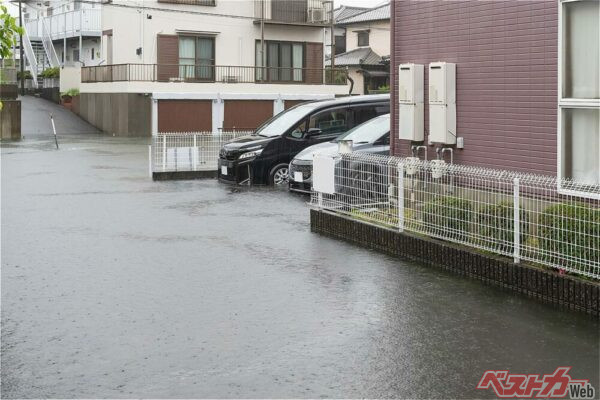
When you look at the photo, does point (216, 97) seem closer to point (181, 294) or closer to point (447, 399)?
point (181, 294)

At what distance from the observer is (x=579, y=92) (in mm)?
9320

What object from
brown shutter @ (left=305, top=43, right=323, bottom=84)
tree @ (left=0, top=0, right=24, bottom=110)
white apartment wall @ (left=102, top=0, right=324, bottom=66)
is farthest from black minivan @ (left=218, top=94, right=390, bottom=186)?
brown shutter @ (left=305, top=43, right=323, bottom=84)

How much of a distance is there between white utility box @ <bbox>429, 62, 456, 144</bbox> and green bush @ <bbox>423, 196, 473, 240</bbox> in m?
2.04

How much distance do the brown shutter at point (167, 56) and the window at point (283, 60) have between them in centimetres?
443

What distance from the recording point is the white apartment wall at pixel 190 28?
3894cm

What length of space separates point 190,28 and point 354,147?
26607mm

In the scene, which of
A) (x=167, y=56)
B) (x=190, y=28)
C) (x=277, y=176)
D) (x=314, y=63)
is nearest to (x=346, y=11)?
(x=314, y=63)

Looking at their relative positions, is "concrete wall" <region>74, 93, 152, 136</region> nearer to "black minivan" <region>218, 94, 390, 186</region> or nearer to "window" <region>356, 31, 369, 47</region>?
"black minivan" <region>218, 94, 390, 186</region>

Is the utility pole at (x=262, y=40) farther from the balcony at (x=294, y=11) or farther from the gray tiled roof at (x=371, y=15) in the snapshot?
the gray tiled roof at (x=371, y=15)

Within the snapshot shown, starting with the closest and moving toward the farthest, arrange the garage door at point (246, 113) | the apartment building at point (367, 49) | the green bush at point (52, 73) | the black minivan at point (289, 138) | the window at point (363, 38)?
the black minivan at point (289, 138)
the garage door at point (246, 113)
the green bush at point (52, 73)
the apartment building at point (367, 49)
the window at point (363, 38)

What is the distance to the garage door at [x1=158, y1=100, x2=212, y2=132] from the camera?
36469mm

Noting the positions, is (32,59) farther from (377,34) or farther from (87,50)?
(377,34)

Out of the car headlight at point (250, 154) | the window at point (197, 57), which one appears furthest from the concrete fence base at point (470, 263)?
the window at point (197, 57)

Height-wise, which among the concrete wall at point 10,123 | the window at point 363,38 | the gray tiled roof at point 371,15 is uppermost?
the gray tiled roof at point 371,15
